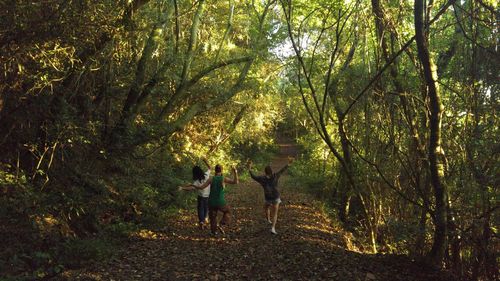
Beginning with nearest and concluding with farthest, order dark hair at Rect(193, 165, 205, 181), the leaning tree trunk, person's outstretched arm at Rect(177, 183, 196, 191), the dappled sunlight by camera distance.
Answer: the leaning tree trunk, person's outstretched arm at Rect(177, 183, 196, 191), dark hair at Rect(193, 165, 205, 181), the dappled sunlight

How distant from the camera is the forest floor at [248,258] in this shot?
7621mm

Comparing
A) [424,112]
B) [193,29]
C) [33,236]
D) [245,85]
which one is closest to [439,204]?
[424,112]

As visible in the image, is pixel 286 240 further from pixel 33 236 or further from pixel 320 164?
pixel 320 164

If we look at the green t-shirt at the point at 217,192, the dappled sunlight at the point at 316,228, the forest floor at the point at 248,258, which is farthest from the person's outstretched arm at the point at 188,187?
the dappled sunlight at the point at 316,228

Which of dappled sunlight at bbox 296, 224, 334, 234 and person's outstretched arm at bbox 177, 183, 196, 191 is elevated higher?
person's outstretched arm at bbox 177, 183, 196, 191

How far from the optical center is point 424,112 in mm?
8086

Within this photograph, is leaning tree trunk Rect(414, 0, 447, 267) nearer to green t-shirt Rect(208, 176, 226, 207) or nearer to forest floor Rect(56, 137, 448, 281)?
forest floor Rect(56, 137, 448, 281)

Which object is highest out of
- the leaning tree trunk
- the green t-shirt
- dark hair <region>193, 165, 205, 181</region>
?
the leaning tree trunk

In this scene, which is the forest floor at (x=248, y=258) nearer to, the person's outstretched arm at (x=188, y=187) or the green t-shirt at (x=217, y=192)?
the green t-shirt at (x=217, y=192)

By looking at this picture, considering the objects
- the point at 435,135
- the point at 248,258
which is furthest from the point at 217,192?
A: the point at 435,135

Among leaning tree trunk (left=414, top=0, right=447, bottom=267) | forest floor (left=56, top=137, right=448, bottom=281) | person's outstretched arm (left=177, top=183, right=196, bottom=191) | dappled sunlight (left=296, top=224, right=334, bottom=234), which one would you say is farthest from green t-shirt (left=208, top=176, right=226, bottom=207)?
leaning tree trunk (left=414, top=0, right=447, bottom=267)

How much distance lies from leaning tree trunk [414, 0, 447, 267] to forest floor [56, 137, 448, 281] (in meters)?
1.10

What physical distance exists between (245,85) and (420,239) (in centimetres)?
1177

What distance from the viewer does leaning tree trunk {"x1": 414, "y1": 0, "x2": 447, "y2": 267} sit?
21.7ft
